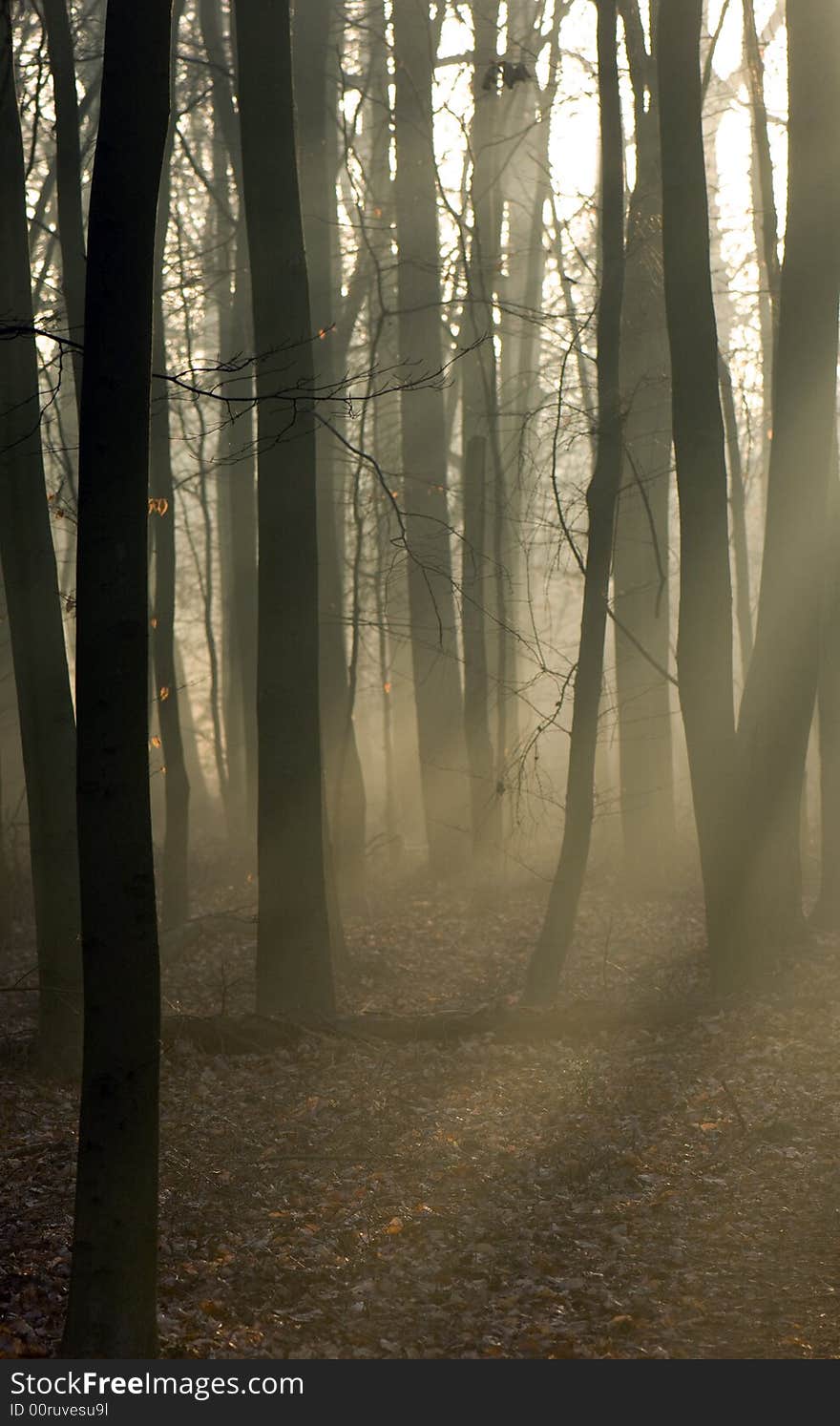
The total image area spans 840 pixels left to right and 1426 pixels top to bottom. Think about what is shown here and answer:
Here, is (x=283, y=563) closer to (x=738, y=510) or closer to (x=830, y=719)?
(x=830, y=719)

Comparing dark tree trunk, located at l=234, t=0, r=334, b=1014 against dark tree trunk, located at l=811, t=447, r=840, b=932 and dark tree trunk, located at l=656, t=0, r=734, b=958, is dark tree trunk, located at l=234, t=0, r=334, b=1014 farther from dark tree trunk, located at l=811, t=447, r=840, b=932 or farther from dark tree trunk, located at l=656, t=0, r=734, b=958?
dark tree trunk, located at l=811, t=447, r=840, b=932

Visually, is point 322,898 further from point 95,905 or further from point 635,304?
point 635,304

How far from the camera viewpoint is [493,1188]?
262 inches

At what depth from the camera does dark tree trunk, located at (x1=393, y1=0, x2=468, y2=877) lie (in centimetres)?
1493

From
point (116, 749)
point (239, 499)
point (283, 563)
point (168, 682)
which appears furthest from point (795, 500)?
point (239, 499)

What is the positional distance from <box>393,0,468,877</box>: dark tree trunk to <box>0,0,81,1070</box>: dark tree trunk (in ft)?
23.1

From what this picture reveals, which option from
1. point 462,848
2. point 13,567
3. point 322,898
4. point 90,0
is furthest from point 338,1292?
point 90,0

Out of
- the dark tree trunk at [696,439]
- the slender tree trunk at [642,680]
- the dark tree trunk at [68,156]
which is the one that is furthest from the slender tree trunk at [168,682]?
the dark tree trunk at [696,439]

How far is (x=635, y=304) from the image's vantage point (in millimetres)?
13469

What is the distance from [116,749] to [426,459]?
39.4 ft

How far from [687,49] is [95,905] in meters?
7.99

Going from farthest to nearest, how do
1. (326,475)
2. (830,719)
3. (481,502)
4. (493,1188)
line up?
1. (326,475)
2. (481,502)
3. (830,719)
4. (493,1188)

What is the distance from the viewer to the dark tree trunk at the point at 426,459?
49.0 feet

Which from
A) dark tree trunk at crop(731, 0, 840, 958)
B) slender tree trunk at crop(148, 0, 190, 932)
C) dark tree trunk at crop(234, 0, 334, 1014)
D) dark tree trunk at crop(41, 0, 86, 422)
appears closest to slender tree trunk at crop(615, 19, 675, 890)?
dark tree trunk at crop(731, 0, 840, 958)
